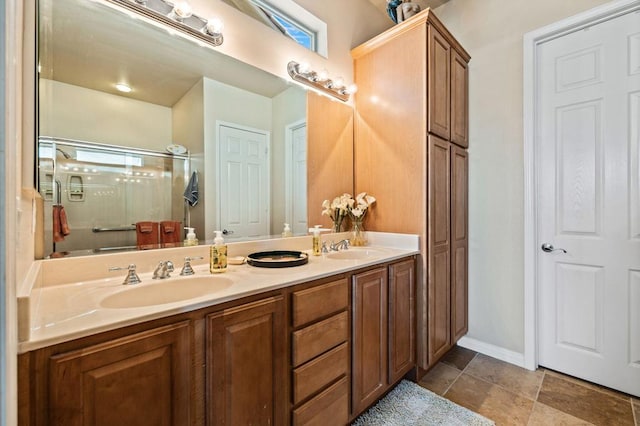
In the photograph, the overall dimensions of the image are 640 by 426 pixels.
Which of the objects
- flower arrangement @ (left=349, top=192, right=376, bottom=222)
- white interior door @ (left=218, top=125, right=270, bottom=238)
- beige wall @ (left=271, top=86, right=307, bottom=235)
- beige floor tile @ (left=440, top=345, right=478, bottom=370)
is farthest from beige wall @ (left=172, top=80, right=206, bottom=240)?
beige floor tile @ (left=440, top=345, right=478, bottom=370)

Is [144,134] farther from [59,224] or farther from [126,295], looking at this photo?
[126,295]

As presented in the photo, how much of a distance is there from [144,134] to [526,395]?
260 centimetres

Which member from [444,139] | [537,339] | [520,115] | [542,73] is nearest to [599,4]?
[542,73]

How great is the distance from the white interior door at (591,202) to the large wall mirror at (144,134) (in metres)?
1.87

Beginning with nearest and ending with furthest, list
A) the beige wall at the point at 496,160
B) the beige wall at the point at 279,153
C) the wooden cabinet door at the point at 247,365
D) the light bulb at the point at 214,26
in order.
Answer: the wooden cabinet door at the point at 247,365, the light bulb at the point at 214,26, the beige wall at the point at 279,153, the beige wall at the point at 496,160

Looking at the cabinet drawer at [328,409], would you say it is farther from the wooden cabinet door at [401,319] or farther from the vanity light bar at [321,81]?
the vanity light bar at [321,81]

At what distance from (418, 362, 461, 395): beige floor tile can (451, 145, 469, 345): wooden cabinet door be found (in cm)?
19

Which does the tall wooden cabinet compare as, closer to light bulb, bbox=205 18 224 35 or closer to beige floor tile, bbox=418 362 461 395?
beige floor tile, bbox=418 362 461 395

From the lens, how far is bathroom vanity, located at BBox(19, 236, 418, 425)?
2.36ft

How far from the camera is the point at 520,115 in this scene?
6.93 feet

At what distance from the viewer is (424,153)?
188cm

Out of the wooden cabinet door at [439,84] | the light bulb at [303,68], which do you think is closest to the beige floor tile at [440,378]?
the wooden cabinet door at [439,84]

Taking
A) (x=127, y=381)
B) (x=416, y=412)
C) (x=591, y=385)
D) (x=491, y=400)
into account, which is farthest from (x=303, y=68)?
(x=591, y=385)

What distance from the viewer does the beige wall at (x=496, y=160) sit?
83.7 inches
